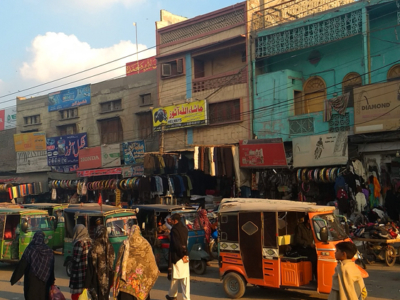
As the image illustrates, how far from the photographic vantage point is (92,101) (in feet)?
99.1

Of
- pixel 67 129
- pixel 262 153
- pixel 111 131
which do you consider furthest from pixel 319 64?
pixel 67 129

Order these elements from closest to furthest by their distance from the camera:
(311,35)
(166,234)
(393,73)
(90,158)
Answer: (166,234), (393,73), (311,35), (90,158)

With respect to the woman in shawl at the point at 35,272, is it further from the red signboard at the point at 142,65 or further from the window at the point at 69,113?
the red signboard at the point at 142,65

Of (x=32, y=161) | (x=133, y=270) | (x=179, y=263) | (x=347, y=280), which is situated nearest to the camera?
(x=347, y=280)

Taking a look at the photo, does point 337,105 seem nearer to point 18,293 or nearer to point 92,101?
point 18,293

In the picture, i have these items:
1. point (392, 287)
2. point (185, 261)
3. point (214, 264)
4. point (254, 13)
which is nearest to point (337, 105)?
point (254, 13)

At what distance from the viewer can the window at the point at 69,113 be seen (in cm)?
3141

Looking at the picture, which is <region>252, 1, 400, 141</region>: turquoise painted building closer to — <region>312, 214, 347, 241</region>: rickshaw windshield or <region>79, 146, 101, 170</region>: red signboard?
<region>312, 214, 347, 241</region>: rickshaw windshield

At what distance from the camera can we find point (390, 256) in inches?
509

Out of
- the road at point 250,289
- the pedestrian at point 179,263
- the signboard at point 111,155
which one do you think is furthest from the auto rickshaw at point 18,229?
the signboard at point 111,155

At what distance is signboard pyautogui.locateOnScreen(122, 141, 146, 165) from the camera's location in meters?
26.4

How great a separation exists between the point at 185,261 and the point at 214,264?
19.9 ft

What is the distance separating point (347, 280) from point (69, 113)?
28.9m

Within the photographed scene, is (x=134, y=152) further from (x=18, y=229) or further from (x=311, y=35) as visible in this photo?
(x=18, y=229)
